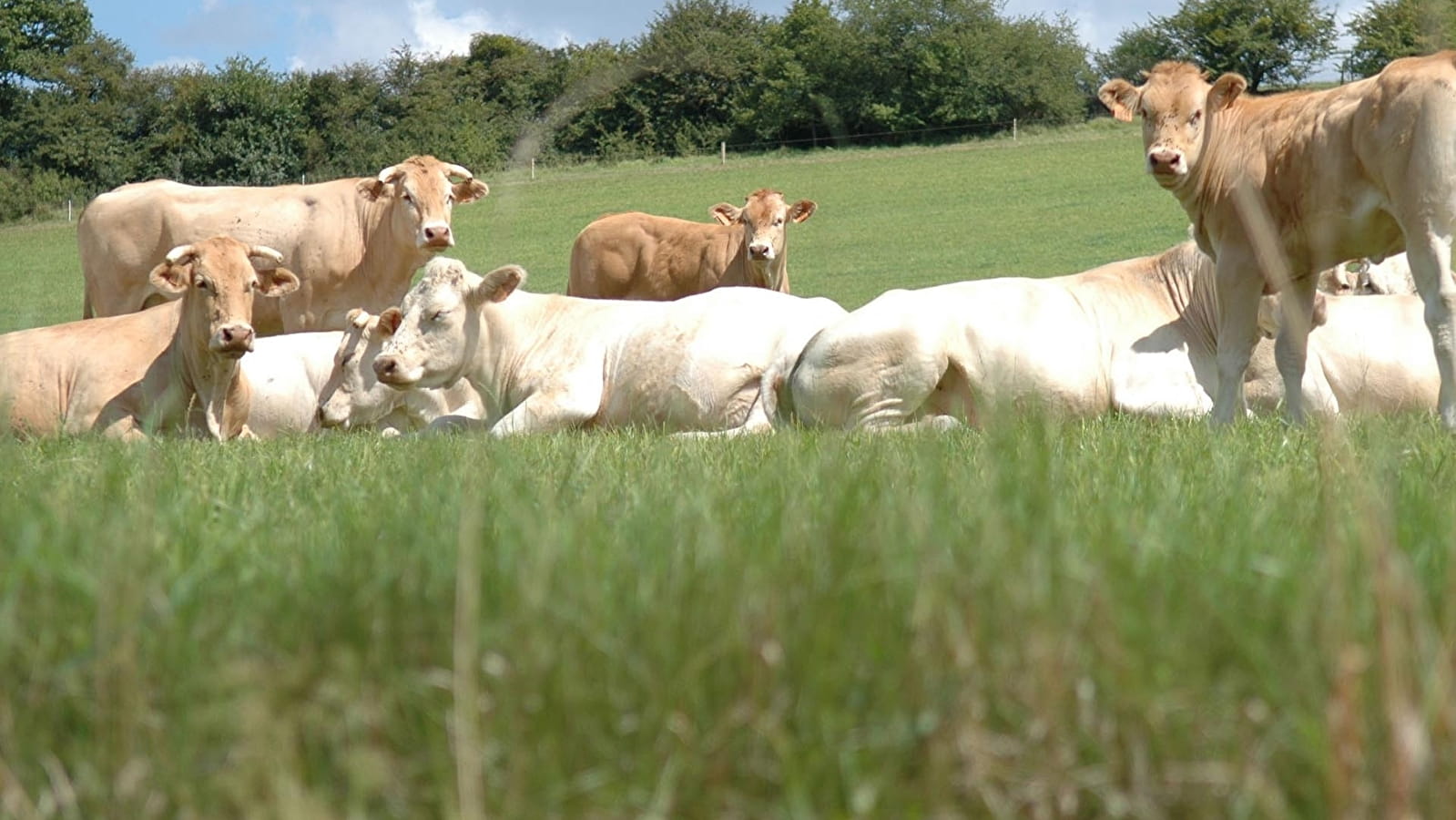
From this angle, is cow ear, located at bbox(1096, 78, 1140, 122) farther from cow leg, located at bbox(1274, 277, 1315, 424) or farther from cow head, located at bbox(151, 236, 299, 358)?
cow head, located at bbox(151, 236, 299, 358)

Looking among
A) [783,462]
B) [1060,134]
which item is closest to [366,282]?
[783,462]

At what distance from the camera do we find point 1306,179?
7.79m

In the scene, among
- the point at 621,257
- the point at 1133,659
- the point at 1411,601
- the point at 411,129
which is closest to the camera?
the point at 1411,601

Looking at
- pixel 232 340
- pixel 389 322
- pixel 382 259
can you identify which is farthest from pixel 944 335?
pixel 382 259

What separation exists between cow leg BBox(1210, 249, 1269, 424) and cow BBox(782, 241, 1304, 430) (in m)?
0.97

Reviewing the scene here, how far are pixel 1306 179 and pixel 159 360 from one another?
6.98 m

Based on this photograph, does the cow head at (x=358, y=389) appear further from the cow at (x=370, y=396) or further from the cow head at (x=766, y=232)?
the cow head at (x=766, y=232)

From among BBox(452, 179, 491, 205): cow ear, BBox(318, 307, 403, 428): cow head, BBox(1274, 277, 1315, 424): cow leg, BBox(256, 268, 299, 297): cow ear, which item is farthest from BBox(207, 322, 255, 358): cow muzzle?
BBox(1274, 277, 1315, 424): cow leg

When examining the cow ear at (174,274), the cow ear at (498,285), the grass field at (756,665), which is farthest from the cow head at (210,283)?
the grass field at (756,665)

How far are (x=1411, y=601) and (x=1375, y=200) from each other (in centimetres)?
599

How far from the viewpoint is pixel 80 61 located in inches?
2445

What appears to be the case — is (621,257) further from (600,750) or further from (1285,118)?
(600,750)

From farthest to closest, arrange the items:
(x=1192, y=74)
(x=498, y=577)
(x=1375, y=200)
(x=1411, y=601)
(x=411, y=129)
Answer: (x=1192, y=74), (x=1375, y=200), (x=411, y=129), (x=498, y=577), (x=1411, y=601)

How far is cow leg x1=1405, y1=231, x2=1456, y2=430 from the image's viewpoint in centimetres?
720
